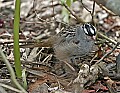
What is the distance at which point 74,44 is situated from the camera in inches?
140

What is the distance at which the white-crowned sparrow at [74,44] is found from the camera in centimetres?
348

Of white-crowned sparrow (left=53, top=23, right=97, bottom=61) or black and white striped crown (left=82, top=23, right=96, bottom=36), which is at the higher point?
black and white striped crown (left=82, top=23, right=96, bottom=36)

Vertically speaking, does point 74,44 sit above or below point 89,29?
below

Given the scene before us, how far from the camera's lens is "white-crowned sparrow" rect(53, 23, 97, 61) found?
11.4 ft

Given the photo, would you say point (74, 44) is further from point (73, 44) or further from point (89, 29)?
point (89, 29)

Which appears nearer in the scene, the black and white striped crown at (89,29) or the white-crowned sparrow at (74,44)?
the black and white striped crown at (89,29)

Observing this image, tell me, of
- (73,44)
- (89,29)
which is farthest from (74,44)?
(89,29)

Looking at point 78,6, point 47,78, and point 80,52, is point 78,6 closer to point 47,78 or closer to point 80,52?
point 80,52

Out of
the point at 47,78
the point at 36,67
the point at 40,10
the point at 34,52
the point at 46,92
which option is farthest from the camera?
the point at 40,10

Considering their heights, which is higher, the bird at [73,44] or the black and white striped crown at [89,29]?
the black and white striped crown at [89,29]

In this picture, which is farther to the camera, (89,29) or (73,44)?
(73,44)

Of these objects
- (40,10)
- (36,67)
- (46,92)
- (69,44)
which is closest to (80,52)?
(69,44)

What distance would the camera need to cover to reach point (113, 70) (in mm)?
3379

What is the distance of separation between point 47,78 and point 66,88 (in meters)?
0.26
